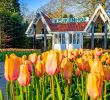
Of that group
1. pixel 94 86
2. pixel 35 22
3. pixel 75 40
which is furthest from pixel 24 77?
pixel 75 40

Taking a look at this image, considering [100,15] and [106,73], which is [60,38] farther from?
[106,73]

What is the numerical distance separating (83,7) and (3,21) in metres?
8.65

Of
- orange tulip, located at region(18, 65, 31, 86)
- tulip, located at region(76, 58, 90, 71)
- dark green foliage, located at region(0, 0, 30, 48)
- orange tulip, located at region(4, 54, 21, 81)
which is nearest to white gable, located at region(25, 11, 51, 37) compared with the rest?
dark green foliage, located at region(0, 0, 30, 48)

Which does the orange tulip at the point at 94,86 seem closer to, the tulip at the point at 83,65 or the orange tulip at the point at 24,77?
the orange tulip at the point at 24,77

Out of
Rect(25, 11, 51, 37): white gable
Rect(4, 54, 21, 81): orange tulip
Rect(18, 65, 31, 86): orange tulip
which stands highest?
Rect(25, 11, 51, 37): white gable

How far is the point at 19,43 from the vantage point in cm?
3803

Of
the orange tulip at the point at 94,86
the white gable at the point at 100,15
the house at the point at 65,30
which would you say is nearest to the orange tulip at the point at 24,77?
the orange tulip at the point at 94,86

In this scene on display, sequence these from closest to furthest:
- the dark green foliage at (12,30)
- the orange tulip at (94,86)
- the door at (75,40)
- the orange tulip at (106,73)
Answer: the orange tulip at (94,86) < the orange tulip at (106,73) < the door at (75,40) < the dark green foliage at (12,30)

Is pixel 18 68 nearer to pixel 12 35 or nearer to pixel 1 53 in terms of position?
pixel 1 53

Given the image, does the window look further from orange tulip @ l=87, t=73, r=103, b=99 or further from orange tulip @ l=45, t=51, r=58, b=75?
orange tulip @ l=87, t=73, r=103, b=99

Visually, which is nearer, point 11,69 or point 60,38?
point 11,69

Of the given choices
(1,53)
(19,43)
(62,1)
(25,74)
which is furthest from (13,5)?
(25,74)

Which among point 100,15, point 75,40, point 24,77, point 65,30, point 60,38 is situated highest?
point 100,15

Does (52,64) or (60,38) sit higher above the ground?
(52,64)
